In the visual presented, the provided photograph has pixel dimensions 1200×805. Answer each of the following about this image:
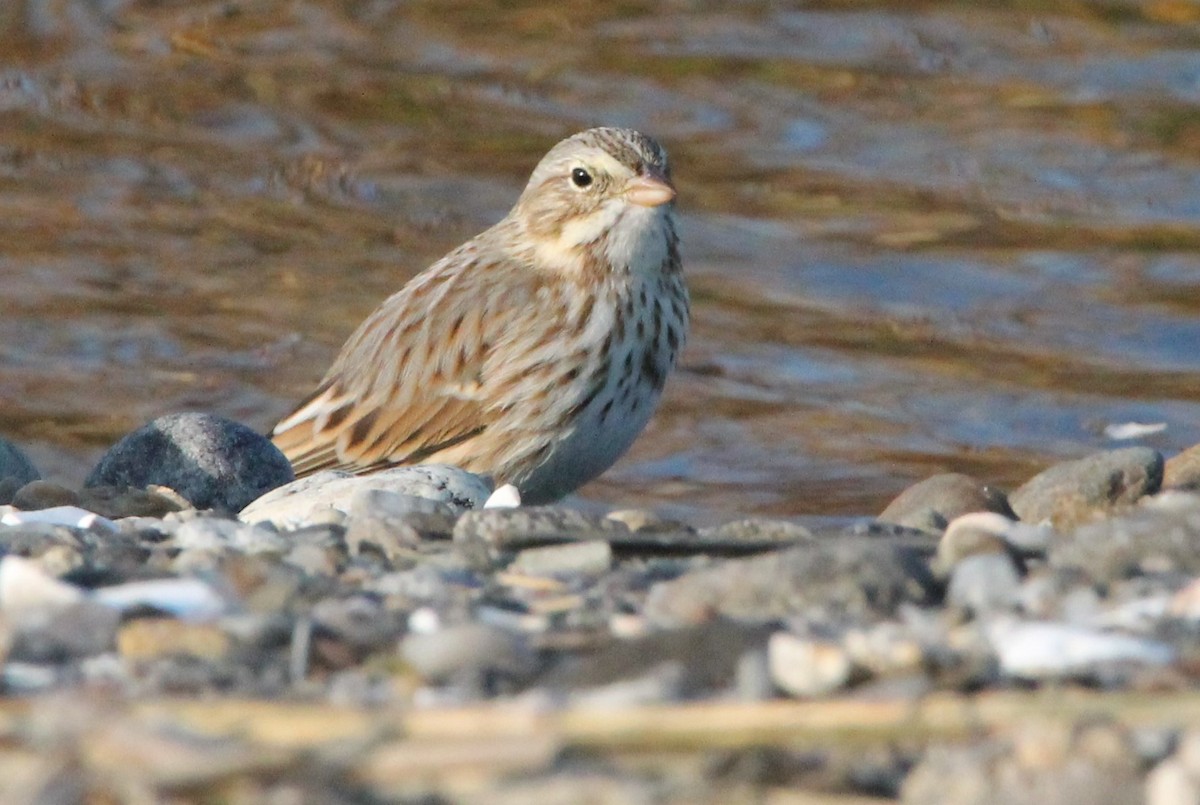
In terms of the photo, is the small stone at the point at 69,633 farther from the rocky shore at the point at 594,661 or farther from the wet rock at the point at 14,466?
the wet rock at the point at 14,466

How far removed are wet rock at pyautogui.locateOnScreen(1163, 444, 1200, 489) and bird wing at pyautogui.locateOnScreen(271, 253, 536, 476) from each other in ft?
6.92

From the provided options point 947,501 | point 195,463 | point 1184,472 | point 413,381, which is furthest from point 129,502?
point 1184,472

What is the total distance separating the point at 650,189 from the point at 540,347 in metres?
0.59

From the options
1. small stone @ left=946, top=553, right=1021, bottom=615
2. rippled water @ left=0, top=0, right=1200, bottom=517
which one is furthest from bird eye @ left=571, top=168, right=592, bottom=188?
small stone @ left=946, top=553, right=1021, bottom=615

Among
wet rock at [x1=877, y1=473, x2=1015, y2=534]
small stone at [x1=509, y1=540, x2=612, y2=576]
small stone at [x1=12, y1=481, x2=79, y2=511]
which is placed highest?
small stone at [x1=509, y1=540, x2=612, y2=576]

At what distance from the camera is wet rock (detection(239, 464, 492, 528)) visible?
5.46 metres

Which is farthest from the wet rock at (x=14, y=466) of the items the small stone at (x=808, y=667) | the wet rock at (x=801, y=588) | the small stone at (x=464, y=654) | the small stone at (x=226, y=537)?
the small stone at (x=808, y=667)

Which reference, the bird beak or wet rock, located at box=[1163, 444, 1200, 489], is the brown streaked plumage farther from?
wet rock, located at box=[1163, 444, 1200, 489]

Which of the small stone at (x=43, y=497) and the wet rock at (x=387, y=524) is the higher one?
the wet rock at (x=387, y=524)

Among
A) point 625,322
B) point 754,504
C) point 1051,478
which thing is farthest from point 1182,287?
point 1051,478

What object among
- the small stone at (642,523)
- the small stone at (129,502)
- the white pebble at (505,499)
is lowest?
the small stone at (129,502)

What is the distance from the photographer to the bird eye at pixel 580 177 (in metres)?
7.46

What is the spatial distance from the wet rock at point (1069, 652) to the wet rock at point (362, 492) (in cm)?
204

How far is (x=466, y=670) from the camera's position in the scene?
3467 millimetres
